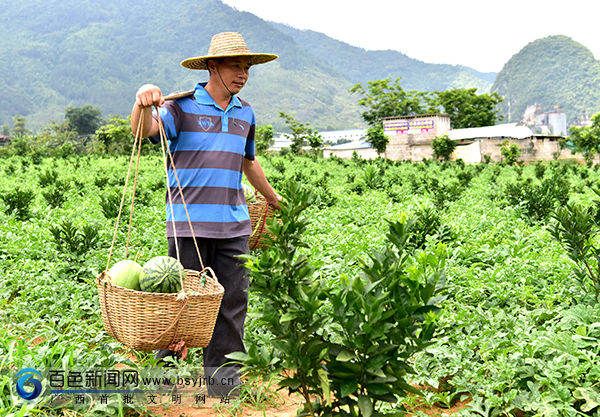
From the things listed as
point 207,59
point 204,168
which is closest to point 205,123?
point 204,168

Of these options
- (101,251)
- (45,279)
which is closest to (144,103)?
(45,279)

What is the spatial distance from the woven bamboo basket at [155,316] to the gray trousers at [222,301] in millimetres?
725

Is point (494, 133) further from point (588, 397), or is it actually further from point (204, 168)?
point (204, 168)

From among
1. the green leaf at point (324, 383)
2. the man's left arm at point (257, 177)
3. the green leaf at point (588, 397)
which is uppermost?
the man's left arm at point (257, 177)

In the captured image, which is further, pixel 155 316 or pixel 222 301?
pixel 222 301

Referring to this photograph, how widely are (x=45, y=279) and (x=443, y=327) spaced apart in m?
3.74

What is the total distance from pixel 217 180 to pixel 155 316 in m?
1.10

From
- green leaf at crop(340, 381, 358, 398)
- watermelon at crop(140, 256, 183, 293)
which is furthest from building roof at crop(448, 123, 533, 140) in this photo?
green leaf at crop(340, 381, 358, 398)

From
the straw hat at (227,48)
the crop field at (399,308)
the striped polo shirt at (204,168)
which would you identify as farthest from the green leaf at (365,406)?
the straw hat at (227,48)

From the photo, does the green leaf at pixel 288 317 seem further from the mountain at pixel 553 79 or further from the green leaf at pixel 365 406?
the mountain at pixel 553 79

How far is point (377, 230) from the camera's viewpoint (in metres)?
7.43

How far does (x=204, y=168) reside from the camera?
10.8 ft

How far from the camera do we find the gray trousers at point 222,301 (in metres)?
3.34

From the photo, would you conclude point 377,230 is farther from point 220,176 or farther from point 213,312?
point 213,312
